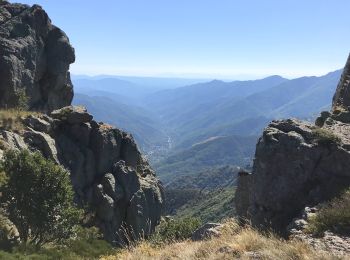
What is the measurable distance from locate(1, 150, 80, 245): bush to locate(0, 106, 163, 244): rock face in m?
16.4

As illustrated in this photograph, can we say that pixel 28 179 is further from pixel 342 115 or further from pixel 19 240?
pixel 342 115

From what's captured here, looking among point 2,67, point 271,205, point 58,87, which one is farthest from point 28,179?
point 58,87

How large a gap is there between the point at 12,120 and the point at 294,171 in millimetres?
33027

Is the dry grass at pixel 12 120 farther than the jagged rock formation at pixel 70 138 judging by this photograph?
No

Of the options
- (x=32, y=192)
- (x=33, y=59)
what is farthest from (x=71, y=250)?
(x=33, y=59)

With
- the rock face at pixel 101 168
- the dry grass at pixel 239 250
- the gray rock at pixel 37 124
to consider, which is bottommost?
the rock face at pixel 101 168

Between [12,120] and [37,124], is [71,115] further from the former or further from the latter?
[12,120]

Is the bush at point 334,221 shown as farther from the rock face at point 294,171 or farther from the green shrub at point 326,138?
the green shrub at point 326,138

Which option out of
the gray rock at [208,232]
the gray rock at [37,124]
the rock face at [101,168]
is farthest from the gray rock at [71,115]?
the gray rock at [208,232]

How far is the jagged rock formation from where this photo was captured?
154 feet

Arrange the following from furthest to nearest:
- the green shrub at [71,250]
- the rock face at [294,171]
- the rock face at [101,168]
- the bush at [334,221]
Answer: the rock face at [101,168] → the green shrub at [71,250] → the rock face at [294,171] → the bush at [334,221]

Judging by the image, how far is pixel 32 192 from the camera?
26.8m

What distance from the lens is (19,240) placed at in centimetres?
2652

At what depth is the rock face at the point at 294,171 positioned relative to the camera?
57.1 ft
